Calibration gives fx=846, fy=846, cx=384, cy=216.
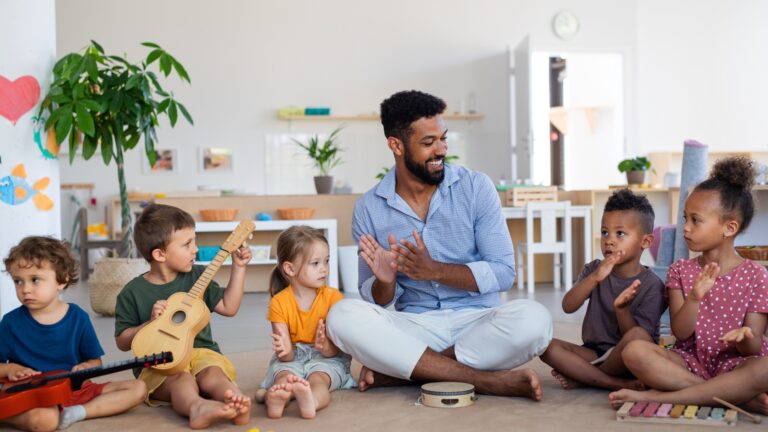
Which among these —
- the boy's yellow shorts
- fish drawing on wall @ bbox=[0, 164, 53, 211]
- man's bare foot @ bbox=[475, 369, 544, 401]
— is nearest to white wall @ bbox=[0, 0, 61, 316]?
fish drawing on wall @ bbox=[0, 164, 53, 211]

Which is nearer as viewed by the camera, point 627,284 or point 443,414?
point 443,414

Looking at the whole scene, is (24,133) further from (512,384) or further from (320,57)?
(320,57)

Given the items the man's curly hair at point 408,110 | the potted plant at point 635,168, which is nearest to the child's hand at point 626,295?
the man's curly hair at point 408,110

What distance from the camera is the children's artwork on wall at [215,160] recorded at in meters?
8.81

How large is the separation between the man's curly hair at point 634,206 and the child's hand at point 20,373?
5.81ft

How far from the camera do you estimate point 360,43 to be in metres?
9.04

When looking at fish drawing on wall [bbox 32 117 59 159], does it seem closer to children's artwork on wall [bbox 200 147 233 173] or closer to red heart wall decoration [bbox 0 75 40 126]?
red heart wall decoration [bbox 0 75 40 126]

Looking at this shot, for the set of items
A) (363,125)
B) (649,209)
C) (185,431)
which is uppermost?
(363,125)

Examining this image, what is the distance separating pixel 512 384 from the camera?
247 cm

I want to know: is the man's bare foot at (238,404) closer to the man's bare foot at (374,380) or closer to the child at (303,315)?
the child at (303,315)

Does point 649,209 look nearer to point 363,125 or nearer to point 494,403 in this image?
point 494,403

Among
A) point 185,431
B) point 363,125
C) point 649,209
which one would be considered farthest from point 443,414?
point 363,125

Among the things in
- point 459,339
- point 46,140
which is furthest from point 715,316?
point 46,140

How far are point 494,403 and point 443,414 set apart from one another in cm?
19
